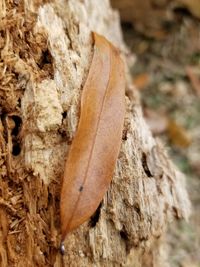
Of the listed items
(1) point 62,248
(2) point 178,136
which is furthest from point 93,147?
(2) point 178,136

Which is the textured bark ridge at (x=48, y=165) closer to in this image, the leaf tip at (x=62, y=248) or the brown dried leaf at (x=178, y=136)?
the leaf tip at (x=62, y=248)

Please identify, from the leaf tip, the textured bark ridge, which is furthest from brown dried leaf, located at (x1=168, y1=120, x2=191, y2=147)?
the leaf tip

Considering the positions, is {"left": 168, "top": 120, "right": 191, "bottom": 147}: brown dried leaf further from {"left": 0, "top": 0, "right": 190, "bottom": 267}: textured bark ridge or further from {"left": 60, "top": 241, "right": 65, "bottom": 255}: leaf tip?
{"left": 60, "top": 241, "right": 65, "bottom": 255}: leaf tip

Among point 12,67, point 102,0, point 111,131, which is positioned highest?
point 102,0

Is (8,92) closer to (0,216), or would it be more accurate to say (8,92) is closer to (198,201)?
(0,216)

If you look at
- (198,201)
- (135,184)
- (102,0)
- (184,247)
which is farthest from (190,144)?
(135,184)

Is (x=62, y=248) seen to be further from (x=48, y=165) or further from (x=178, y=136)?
(x=178, y=136)
